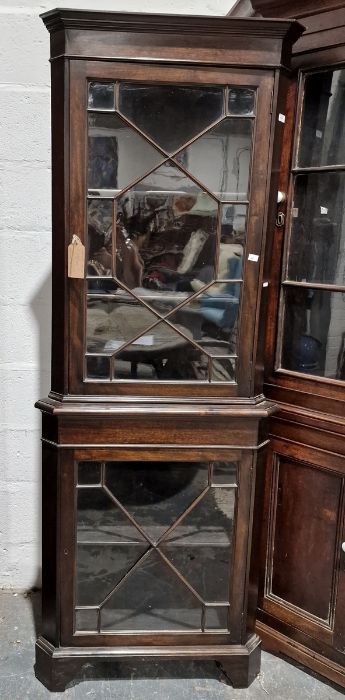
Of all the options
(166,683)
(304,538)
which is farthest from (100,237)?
(166,683)

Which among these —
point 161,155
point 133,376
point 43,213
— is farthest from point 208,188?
point 43,213

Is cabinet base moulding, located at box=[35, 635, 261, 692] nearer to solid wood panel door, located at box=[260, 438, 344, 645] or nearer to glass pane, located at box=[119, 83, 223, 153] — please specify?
solid wood panel door, located at box=[260, 438, 344, 645]

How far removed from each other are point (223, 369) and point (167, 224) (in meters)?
0.40

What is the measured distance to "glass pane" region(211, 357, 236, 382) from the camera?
1.47m

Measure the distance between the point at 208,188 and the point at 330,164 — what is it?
1.25ft

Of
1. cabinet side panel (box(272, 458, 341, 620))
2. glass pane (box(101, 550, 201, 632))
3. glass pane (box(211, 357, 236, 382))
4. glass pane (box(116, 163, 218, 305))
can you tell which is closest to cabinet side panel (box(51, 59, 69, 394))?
glass pane (box(116, 163, 218, 305))

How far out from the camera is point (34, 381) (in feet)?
6.38

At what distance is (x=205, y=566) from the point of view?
1584 millimetres

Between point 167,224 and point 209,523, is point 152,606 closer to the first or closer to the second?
point 209,523

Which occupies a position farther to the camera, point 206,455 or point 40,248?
point 40,248

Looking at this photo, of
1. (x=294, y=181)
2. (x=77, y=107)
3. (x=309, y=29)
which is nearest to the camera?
(x=77, y=107)

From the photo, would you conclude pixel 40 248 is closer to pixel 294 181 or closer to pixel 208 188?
pixel 208 188

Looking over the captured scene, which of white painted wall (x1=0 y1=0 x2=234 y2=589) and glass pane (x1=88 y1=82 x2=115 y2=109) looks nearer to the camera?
glass pane (x1=88 y1=82 x2=115 y2=109)

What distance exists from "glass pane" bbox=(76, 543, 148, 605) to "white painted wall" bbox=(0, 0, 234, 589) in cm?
51
